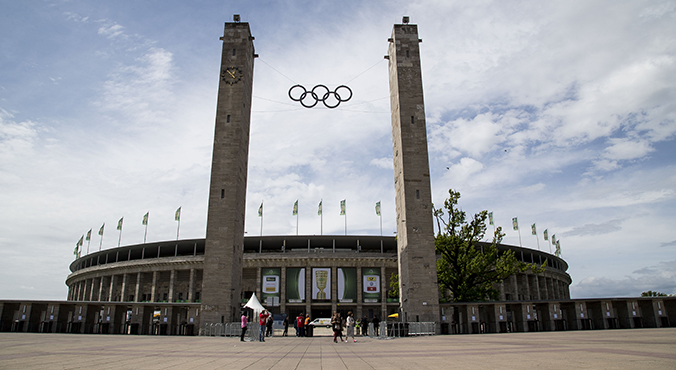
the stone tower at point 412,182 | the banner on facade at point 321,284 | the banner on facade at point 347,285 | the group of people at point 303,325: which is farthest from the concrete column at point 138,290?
the stone tower at point 412,182

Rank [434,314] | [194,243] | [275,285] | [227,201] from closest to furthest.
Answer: [434,314], [227,201], [275,285], [194,243]

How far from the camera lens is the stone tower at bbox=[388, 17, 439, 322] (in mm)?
38656

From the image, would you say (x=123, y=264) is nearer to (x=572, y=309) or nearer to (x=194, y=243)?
(x=194, y=243)

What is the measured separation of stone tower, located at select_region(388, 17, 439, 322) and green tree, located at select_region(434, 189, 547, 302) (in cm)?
573

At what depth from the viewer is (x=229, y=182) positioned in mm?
41000

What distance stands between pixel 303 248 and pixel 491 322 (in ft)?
155

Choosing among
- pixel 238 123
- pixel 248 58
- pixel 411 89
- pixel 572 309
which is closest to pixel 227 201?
pixel 238 123

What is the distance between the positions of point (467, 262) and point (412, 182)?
36.7 ft

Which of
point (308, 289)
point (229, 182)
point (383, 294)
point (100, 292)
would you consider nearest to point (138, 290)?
point (100, 292)

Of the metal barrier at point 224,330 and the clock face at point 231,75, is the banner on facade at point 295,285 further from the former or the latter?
the clock face at point 231,75

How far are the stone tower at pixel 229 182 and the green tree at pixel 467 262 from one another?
826 inches

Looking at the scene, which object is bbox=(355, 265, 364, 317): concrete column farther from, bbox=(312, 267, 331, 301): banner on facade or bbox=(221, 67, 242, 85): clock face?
bbox=(221, 67, 242, 85): clock face

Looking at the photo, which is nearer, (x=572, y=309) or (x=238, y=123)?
(x=572, y=309)

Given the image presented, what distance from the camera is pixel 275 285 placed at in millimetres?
73000
